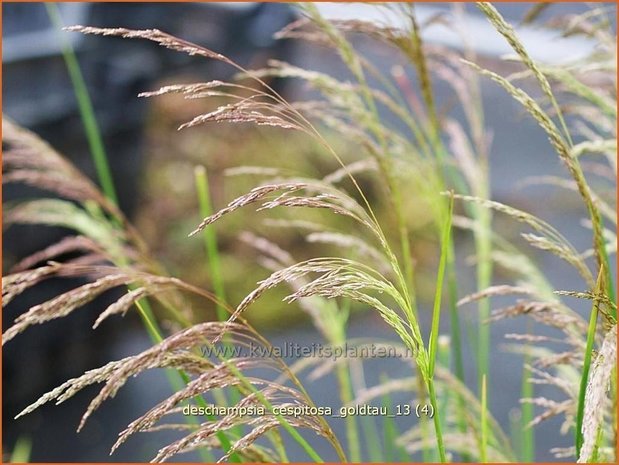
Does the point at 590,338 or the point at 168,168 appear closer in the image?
the point at 590,338

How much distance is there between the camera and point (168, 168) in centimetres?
379

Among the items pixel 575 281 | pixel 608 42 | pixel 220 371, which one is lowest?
pixel 575 281

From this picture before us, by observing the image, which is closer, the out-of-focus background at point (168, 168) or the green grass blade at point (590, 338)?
the green grass blade at point (590, 338)

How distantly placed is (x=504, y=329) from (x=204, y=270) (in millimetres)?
1293

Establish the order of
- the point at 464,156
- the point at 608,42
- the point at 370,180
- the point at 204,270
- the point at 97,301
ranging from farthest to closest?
1. the point at 370,180
2. the point at 204,270
3. the point at 97,301
4. the point at 464,156
5. the point at 608,42

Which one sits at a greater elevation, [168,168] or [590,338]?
[590,338]

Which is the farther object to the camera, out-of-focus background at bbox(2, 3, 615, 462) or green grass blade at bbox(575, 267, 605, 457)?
out-of-focus background at bbox(2, 3, 615, 462)

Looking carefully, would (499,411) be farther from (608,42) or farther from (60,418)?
(608,42)

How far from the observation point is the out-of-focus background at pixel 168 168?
105 inches

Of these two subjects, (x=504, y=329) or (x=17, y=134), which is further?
(x=504, y=329)

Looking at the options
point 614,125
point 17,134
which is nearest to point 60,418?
point 17,134

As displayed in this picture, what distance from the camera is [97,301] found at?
2955 mm

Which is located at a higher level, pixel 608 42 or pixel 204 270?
pixel 608 42

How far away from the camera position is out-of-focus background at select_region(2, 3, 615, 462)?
2656mm
